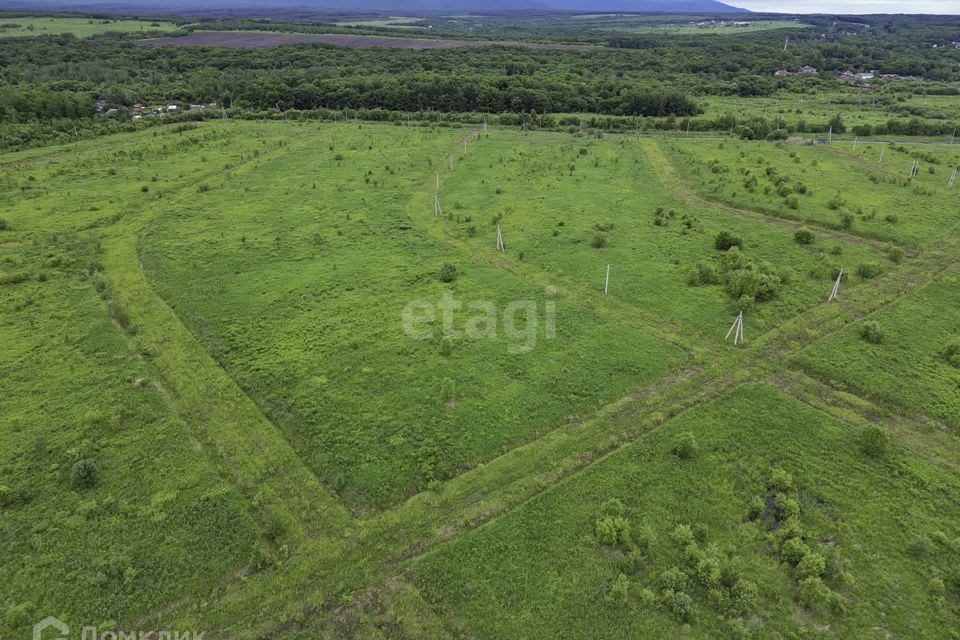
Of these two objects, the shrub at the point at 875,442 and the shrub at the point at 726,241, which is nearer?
the shrub at the point at 875,442

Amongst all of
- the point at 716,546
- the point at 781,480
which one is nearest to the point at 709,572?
the point at 716,546

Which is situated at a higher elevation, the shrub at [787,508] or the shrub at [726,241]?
the shrub at [726,241]

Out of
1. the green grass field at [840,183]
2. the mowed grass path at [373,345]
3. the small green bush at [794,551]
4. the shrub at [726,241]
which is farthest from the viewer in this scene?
the green grass field at [840,183]

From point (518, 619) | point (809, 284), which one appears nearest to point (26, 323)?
point (518, 619)

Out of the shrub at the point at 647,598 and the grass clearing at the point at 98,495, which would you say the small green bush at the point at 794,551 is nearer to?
the shrub at the point at 647,598

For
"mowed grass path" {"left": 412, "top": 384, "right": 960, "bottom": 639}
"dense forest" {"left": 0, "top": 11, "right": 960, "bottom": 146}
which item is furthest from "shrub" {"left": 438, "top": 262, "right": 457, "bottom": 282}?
"dense forest" {"left": 0, "top": 11, "right": 960, "bottom": 146}

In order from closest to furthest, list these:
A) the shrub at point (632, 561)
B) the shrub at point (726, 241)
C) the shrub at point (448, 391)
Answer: the shrub at point (632, 561) → the shrub at point (448, 391) → the shrub at point (726, 241)

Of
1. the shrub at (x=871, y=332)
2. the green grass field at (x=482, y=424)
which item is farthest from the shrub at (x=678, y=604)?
the shrub at (x=871, y=332)
